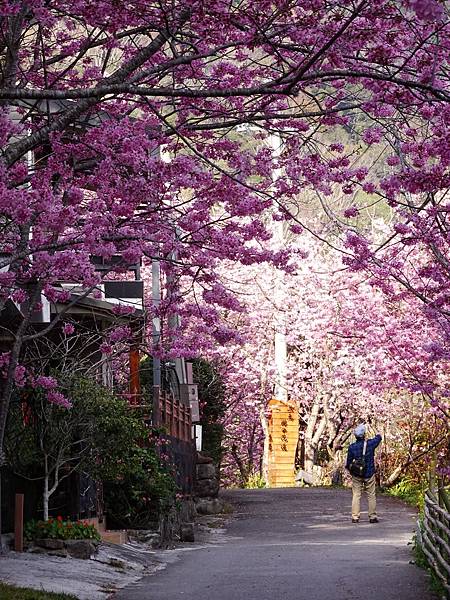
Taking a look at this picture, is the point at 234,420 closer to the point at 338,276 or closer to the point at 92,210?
the point at 338,276

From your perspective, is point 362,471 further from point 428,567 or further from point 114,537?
point 428,567

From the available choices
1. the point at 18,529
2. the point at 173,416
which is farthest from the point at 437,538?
the point at 173,416

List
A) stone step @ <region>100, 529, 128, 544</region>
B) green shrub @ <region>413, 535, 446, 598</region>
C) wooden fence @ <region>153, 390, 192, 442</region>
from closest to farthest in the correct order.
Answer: green shrub @ <region>413, 535, 446, 598</region>, stone step @ <region>100, 529, 128, 544</region>, wooden fence @ <region>153, 390, 192, 442</region>

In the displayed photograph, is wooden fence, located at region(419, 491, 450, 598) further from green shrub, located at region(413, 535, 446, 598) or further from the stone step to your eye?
the stone step

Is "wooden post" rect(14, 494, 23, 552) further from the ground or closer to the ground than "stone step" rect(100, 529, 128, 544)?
further from the ground

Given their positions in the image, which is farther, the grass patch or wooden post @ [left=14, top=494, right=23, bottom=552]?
wooden post @ [left=14, top=494, right=23, bottom=552]

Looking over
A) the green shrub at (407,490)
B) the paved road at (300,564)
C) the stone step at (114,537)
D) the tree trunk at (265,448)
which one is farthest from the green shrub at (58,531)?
the tree trunk at (265,448)

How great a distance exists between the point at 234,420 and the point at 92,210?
31838 mm

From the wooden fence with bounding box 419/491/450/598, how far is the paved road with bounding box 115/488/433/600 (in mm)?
252

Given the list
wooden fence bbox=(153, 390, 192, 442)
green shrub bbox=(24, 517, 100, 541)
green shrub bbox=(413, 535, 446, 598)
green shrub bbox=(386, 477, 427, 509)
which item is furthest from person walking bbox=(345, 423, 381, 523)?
green shrub bbox=(24, 517, 100, 541)

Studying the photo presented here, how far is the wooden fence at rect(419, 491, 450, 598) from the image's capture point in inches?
420

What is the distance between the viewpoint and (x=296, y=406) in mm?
38281

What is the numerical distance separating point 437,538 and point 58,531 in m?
5.02

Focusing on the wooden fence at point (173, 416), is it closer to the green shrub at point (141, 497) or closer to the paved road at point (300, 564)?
the green shrub at point (141, 497)
